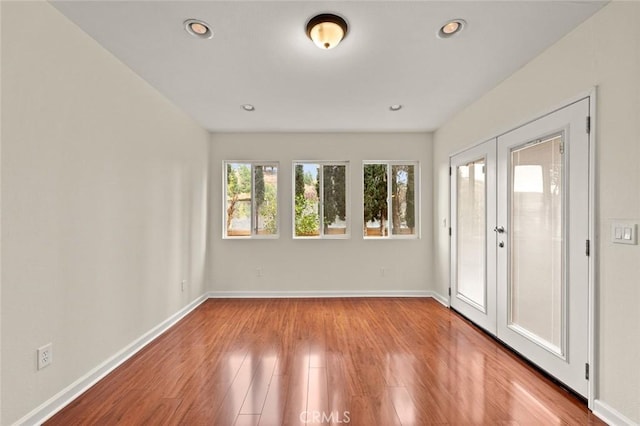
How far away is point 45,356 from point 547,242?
3.57m

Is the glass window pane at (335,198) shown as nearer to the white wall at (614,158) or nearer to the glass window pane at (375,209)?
the glass window pane at (375,209)

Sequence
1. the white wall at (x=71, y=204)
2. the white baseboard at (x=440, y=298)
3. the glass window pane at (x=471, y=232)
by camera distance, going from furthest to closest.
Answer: the white baseboard at (x=440, y=298) → the glass window pane at (x=471, y=232) → the white wall at (x=71, y=204)

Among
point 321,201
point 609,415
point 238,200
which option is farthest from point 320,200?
point 609,415

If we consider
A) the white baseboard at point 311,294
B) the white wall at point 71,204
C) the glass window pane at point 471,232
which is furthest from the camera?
the white baseboard at point 311,294

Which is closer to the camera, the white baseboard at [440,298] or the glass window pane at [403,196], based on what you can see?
the white baseboard at [440,298]

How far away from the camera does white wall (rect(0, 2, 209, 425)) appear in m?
1.59

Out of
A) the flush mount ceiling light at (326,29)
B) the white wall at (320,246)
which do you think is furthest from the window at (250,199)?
the flush mount ceiling light at (326,29)

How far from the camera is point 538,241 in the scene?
2402 millimetres

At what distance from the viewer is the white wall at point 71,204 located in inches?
62.4

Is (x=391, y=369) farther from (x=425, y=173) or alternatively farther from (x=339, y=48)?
(x=425, y=173)

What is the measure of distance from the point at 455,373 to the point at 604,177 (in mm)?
1718

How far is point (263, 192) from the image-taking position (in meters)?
4.57

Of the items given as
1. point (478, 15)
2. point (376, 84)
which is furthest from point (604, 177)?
point (376, 84)

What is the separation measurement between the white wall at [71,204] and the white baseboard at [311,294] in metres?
1.35
